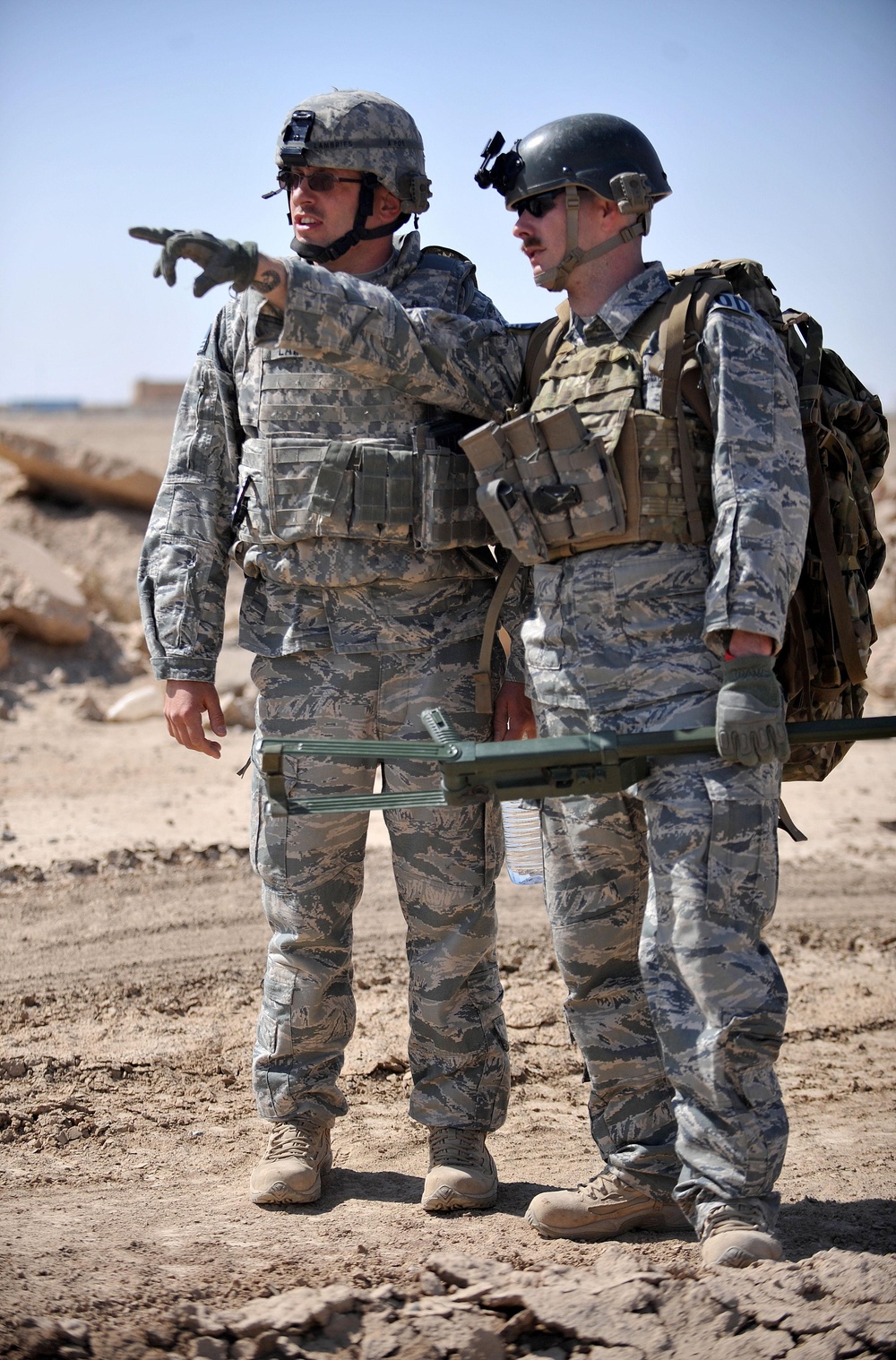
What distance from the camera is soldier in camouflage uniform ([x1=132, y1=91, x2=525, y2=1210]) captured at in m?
3.48

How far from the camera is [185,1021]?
4953 millimetres

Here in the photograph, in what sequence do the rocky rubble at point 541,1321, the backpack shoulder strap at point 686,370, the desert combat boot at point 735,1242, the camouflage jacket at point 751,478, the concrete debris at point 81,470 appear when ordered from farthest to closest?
the concrete debris at point 81,470 → the backpack shoulder strap at point 686,370 → the camouflage jacket at point 751,478 → the desert combat boot at point 735,1242 → the rocky rubble at point 541,1321

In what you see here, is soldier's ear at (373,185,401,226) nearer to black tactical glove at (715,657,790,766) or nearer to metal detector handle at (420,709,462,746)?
metal detector handle at (420,709,462,746)

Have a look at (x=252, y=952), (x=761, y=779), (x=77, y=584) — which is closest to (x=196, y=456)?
(x=761, y=779)

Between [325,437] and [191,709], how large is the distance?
815 mm

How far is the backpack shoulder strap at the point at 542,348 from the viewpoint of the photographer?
11.2ft

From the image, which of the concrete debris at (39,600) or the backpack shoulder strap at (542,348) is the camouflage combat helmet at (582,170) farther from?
the concrete debris at (39,600)

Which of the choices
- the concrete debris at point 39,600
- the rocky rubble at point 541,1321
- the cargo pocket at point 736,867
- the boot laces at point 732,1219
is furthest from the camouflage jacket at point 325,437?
the concrete debris at point 39,600

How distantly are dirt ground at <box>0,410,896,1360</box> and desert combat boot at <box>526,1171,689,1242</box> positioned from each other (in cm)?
5

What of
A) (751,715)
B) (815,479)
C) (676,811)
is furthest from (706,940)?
(815,479)

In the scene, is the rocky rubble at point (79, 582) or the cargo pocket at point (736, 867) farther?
the rocky rubble at point (79, 582)

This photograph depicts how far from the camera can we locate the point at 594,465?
3072 millimetres

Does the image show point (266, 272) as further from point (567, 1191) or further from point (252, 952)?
point (252, 952)

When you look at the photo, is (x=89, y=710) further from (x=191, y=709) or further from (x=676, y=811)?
(x=676, y=811)
